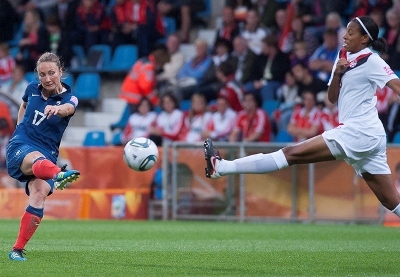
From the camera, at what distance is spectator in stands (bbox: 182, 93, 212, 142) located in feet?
55.3

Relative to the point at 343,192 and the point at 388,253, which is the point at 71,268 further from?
the point at 343,192

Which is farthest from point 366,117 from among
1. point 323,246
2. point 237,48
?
point 237,48

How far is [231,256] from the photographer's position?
8.73 m

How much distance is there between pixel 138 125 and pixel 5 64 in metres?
4.61

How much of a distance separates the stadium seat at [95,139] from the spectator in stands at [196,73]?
6.15 ft

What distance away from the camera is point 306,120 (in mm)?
15914

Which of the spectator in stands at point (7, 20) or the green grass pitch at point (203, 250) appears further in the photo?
the spectator in stands at point (7, 20)

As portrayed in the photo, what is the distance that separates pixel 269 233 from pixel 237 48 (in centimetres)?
679

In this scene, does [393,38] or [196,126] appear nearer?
[393,38]

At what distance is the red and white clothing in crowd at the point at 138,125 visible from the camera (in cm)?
1758

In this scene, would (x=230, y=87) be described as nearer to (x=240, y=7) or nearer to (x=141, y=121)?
(x=141, y=121)

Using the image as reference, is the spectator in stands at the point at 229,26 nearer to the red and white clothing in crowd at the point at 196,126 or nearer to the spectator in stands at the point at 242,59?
the spectator in stands at the point at 242,59

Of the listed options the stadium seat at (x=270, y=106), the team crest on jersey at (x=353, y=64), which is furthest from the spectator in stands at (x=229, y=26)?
the team crest on jersey at (x=353, y=64)

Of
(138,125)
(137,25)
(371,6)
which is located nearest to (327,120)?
(371,6)
